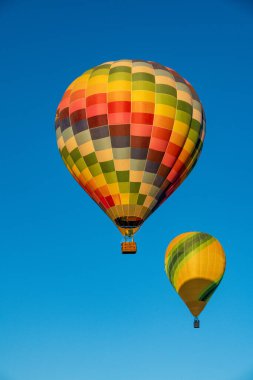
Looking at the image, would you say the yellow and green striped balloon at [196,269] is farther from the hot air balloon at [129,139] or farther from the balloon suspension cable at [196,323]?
the hot air balloon at [129,139]

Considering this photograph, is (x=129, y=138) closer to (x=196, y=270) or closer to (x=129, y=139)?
(x=129, y=139)

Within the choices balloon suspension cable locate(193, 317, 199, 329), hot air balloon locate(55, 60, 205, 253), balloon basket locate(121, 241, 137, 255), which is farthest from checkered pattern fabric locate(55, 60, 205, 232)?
balloon suspension cable locate(193, 317, 199, 329)

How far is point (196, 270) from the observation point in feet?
97.1

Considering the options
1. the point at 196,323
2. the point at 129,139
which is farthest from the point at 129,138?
the point at 196,323

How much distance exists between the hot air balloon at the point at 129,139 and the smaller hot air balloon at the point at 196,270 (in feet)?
14.2

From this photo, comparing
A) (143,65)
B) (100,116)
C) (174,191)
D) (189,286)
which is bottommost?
(189,286)

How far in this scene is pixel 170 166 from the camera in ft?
84.2

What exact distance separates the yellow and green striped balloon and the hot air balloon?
4.32 meters

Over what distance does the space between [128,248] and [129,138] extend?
10.5 feet

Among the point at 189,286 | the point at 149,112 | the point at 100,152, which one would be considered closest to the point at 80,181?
the point at 100,152

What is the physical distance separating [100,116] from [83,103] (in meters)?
0.75

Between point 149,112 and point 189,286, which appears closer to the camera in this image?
point 149,112

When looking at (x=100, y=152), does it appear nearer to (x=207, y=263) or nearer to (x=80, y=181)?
(x=80, y=181)

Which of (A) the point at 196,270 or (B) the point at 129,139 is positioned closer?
(B) the point at 129,139
